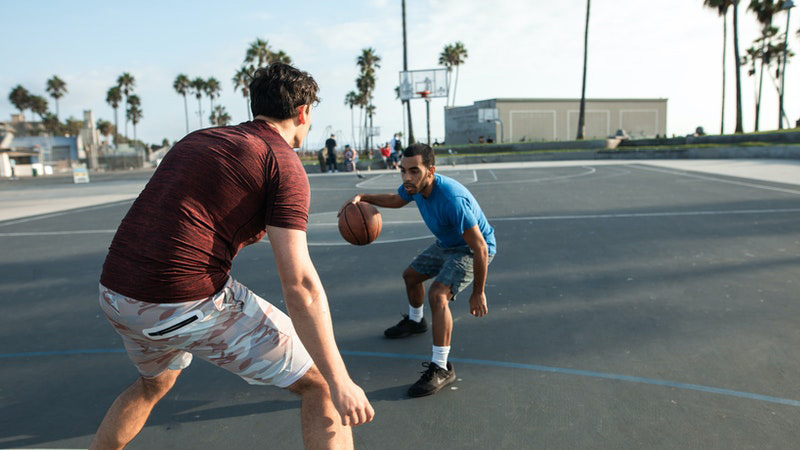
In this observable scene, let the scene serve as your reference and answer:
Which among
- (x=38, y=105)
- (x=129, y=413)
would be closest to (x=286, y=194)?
(x=129, y=413)

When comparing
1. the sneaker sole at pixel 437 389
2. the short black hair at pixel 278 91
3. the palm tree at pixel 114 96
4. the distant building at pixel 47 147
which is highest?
the palm tree at pixel 114 96

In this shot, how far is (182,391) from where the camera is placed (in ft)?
12.4

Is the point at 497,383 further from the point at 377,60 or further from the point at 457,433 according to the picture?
the point at 377,60

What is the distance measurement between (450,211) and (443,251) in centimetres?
64

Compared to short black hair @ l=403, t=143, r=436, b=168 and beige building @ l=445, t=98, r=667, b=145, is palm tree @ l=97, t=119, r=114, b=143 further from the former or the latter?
short black hair @ l=403, t=143, r=436, b=168

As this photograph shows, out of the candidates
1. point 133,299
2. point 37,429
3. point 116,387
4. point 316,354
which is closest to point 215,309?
point 133,299

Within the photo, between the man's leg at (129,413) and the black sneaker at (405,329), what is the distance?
95.8 inches

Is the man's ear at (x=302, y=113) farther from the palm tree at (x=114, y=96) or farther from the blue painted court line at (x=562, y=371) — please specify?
the palm tree at (x=114, y=96)

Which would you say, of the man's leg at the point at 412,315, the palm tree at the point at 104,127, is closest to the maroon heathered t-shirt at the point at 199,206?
the man's leg at the point at 412,315

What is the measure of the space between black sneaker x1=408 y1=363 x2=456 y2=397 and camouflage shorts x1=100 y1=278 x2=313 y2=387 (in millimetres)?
1577

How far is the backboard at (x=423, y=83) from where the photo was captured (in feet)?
113

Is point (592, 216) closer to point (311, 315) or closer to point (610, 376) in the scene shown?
point (610, 376)

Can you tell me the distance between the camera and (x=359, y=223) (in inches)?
176

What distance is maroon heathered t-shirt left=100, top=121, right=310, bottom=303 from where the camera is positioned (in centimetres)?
195
